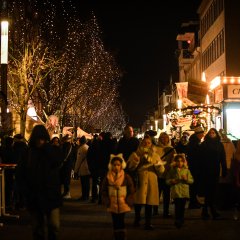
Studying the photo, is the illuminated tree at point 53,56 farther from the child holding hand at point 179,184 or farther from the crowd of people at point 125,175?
the child holding hand at point 179,184

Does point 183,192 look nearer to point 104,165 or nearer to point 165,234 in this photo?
point 165,234

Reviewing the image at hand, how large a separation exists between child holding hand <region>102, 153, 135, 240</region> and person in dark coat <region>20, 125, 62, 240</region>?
1.55m

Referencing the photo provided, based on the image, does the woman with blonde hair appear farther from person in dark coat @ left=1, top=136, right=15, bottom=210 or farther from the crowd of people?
person in dark coat @ left=1, top=136, right=15, bottom=210

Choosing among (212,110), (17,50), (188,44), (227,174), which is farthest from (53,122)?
(188,44)

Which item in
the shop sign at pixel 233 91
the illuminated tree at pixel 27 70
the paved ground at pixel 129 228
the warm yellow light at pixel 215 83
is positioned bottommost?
the paved ground at pixel 129 228

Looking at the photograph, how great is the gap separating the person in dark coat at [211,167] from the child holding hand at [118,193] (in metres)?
3.56

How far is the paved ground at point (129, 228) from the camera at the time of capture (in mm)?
10430

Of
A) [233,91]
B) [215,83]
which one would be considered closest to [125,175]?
[233,91]

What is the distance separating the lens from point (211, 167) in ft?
41.6

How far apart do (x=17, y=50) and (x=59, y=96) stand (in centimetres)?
583

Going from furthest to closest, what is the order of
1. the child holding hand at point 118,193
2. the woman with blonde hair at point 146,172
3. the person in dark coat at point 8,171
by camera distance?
the person in dark coat at point 8,171
the woman with blonde hair at point 146,172
the child holding hand at point 118,193

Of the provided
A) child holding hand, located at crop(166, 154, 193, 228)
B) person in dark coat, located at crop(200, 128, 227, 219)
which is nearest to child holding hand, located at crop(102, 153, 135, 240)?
child holding hand, located at crop(166, 154, 193, 228)

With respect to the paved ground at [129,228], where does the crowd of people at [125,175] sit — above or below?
above

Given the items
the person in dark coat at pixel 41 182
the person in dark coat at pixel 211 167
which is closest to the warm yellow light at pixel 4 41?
the person in dark coat at pixel 211 167
